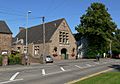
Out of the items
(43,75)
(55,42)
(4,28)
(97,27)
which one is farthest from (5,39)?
A: (43,75)

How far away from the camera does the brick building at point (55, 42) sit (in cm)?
6412

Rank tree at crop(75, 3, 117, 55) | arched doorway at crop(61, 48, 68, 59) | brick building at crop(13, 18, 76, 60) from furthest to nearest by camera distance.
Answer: tree at crop(75, 3, 117, 55) → arched doorway at crop(61, 48, 68, 59) → brick building at crop(13, 18, 76, 60)

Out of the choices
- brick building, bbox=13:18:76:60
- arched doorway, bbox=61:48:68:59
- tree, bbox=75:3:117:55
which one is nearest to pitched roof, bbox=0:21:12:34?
brick building, bbox=13:18:76:60

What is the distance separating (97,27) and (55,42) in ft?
43.1

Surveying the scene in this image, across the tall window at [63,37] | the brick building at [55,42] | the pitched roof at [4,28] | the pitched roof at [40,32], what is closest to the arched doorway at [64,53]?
the brick building at [55,42]

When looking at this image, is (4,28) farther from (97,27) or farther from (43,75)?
(43,75)

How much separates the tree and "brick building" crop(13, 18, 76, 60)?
5.56m

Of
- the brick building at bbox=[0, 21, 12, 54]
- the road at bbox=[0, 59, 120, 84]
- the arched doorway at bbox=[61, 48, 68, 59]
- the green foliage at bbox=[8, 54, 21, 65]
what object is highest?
the brick building at bbox=[0, 21, 12, 54]

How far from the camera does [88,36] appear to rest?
242 feet

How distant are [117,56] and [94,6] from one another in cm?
1649

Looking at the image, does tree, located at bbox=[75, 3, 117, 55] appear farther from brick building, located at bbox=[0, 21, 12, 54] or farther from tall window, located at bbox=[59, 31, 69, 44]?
brick building, located at bbox=[0, 21, 12, 54]

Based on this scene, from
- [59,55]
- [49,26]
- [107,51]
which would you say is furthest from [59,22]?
[107,51]

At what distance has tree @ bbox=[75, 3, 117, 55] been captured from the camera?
70.5 metres

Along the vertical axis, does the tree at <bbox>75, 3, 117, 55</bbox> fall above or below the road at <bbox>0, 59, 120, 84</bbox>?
above
